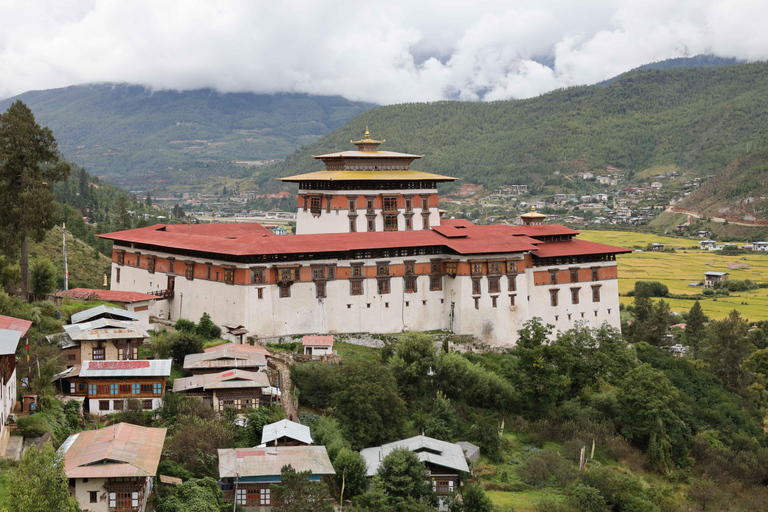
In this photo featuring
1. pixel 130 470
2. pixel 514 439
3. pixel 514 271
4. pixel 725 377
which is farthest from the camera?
pixel 725 377

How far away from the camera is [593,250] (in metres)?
60.9

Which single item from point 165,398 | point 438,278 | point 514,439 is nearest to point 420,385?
point 514,439

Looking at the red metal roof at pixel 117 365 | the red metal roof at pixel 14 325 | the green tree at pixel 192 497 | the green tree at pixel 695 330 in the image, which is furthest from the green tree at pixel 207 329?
the green tree at pixel 695 330

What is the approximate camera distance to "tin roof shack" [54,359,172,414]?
3769cm

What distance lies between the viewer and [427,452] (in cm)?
3881

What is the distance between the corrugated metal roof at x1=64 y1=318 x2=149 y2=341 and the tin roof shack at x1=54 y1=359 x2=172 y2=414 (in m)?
3.29

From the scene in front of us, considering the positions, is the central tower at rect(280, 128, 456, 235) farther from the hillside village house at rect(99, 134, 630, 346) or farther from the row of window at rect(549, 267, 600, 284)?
the row of window at rect(549, 267, 600, 284)

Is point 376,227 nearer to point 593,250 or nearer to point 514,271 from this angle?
point 514,271

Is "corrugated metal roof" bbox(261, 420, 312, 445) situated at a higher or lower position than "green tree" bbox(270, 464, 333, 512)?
higher

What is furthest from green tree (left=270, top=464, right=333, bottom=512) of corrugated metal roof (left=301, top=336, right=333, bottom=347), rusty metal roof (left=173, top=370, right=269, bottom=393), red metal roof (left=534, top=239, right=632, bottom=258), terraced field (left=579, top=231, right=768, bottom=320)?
terraced field (left=579, top=231, right=768, bottom=320)

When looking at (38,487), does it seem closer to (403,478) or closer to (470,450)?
(403,478)

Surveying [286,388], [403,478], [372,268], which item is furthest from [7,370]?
[372,268]

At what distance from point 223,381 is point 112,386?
195 inches

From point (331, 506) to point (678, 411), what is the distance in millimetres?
27657
